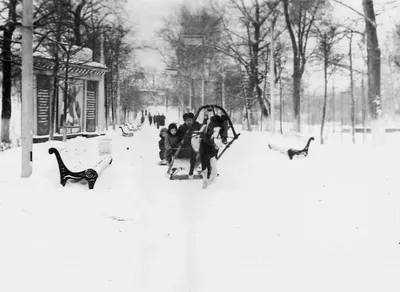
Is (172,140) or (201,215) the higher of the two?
(172,140)

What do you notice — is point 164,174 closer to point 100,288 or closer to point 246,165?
point 246,165

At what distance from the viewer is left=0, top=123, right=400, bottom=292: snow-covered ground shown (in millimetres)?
3266

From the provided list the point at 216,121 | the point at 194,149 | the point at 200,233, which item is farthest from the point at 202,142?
the point at 200,233

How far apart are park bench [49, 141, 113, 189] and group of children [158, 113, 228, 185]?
77.1 inches

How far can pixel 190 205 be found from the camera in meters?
5.99

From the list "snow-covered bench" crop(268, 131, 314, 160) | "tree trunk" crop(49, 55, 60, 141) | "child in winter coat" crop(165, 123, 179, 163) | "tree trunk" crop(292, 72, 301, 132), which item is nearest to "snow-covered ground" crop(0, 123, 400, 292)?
"child in winter coat" crop(165, 123, 179, 163)

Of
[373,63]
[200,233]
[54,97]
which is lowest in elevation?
[200,233]

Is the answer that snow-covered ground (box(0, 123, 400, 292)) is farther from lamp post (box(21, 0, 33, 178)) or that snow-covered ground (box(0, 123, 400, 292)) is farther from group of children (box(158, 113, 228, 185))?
group of children (box(158, 113, 228, 185))

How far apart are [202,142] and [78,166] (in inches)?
98.3

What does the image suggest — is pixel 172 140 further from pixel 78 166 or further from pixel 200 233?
pixel 200 233

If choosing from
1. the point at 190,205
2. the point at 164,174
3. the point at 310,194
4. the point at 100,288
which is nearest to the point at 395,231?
the point at 310,194

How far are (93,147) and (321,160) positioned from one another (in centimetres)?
623

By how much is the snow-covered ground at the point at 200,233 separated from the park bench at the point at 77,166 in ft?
0.65

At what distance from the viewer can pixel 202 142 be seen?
25.1 ft
